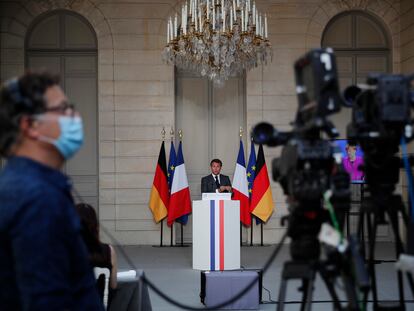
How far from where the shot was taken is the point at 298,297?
6.55 meters

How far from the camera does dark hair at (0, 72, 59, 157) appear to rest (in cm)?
215

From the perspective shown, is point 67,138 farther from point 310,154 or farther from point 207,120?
point 207,120

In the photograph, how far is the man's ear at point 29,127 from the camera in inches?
85.0

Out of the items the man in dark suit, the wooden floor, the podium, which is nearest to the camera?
the wooden floor

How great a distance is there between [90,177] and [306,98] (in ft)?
30.6

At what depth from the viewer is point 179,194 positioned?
11180 mm

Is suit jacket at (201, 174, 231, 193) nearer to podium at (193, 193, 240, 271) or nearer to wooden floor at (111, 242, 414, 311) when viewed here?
wooden floor at (111, 242, 414, 311)

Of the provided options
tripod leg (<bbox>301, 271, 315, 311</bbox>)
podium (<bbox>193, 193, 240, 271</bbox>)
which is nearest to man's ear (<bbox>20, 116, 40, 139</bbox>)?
tripod leg (<bbox>301, 271, 315, 311</bbox>)

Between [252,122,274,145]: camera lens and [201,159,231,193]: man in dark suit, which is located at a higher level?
[252,122,274,145]: camera lens

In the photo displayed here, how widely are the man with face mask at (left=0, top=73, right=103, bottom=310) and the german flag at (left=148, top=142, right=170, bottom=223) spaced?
885 centimetres

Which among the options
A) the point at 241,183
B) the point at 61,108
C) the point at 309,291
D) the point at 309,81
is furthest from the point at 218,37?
the point at 61,108

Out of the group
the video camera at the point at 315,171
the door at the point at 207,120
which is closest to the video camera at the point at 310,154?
Result: the video camera at the point at 315,171

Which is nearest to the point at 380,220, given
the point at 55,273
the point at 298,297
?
the point at 55,273

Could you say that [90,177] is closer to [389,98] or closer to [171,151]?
[171,151]
